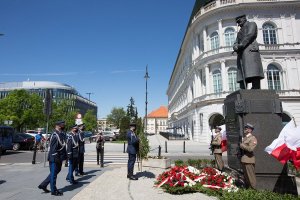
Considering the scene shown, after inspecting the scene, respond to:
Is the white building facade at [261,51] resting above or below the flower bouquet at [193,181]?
above

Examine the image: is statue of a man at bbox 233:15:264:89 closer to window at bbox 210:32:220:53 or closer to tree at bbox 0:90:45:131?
window at bbox 210:32:220:53

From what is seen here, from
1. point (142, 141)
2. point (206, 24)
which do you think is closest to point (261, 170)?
point (142, 141)

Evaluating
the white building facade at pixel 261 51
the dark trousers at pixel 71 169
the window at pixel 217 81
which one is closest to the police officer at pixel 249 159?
the dark trousers at pixel 71 169

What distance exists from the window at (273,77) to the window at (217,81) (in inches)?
238

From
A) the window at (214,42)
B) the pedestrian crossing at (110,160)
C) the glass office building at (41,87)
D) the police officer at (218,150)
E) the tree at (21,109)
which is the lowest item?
the pedestrian crossing at (110,160)

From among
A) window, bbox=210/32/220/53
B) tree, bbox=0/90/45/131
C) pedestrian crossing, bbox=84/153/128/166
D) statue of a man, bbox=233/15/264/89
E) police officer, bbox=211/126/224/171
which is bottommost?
pedestrian crossing, bbox=84/153/128/166

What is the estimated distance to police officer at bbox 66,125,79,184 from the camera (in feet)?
25.1

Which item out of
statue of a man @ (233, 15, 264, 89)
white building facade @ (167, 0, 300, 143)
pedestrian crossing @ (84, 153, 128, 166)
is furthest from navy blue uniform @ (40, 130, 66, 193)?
white building facade @ (167, 0, 300, 143)

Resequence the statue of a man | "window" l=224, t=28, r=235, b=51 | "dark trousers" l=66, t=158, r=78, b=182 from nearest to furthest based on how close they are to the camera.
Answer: the statue of a man
"dark trousers" l=66, t=158, r=78, b=182
"window" l=224, t=28, r=235, b=51

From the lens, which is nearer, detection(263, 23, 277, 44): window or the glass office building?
detection(263, 23, 277, 44): window

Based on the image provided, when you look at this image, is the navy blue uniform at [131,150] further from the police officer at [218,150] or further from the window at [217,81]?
the window at [217,81]

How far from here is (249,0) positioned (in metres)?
31.3

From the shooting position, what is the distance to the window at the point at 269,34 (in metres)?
31.4

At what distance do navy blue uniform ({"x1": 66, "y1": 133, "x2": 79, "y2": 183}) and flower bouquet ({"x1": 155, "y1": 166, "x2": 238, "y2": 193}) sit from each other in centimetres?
288
